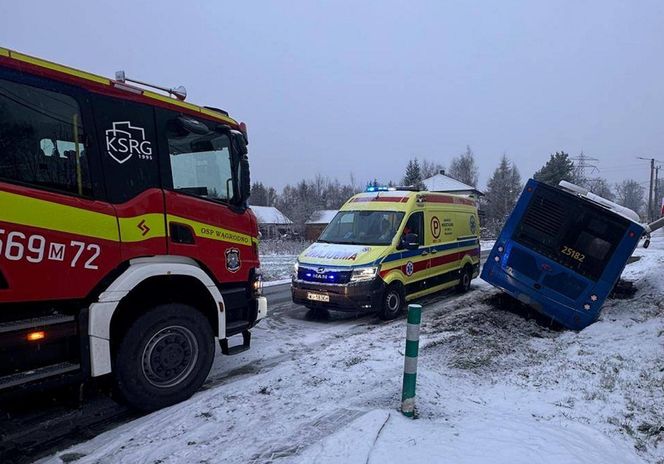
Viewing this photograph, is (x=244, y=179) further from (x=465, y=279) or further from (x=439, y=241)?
(x=465, y=279)

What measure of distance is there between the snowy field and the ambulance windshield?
2.41m

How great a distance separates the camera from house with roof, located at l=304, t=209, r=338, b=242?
61309 mm

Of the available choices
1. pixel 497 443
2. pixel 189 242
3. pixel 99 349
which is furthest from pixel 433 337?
pixel 99 349

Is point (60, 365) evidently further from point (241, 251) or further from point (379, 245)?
point (379, 245)

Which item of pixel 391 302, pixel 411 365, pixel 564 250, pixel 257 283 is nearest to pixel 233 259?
pixel 257 283

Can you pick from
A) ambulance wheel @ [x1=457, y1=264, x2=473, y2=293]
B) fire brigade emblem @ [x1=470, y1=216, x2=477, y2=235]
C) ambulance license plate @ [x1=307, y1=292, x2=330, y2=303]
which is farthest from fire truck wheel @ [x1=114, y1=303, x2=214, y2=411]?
fire brigade emblem @ [x1=470, y1=216, x2=477, y2=235]

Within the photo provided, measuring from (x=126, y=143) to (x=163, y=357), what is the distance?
2.17 metres

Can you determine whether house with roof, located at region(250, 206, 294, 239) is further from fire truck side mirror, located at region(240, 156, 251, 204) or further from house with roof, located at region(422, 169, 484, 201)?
fire truck side mirror, located at region(240, 156, 251, 204)

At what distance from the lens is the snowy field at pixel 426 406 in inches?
134

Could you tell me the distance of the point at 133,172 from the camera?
4.39m

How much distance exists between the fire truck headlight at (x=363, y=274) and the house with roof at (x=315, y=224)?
48.1m

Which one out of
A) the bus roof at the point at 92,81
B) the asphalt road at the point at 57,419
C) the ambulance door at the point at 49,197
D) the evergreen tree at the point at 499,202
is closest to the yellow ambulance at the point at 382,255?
the asphalt road at the point at 57,419

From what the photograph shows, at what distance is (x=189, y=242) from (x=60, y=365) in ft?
5.27

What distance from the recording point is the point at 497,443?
340 cm
